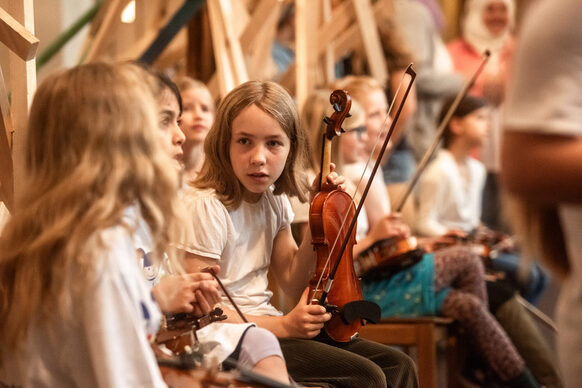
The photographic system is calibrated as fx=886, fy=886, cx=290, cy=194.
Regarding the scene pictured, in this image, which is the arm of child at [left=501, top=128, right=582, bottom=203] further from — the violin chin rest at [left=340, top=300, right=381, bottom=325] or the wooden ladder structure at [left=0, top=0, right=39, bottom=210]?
the wooden ladder structure at [left=0, top=0, right=39, bottom=210]

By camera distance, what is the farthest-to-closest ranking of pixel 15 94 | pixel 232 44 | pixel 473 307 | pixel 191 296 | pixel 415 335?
pixel 232 44 → pixel 473 307 → pixel 415 335 → pixel 15 94 → pixel 191 296

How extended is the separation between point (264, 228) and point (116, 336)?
2.96 feet

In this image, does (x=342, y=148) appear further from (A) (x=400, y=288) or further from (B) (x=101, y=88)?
(B) (x=101, y=88)

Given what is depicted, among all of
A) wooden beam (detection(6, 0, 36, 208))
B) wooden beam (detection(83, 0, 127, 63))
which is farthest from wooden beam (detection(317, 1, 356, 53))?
wooden beam (detection(6, 0, 36, 208))

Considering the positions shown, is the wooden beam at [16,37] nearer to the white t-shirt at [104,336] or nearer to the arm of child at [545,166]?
the white t-shirt at [104,336]

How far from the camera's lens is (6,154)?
6.48ft

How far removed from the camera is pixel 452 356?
306cm

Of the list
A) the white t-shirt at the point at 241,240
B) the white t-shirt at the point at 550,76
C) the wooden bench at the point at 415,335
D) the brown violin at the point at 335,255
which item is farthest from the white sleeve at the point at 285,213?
the white t-shirt at the point at 550,76

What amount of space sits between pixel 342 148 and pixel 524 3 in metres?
1.80

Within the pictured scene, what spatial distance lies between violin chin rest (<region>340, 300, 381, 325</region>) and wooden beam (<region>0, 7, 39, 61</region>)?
874 millimetres

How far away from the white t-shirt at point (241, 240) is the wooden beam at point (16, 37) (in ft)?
1.58

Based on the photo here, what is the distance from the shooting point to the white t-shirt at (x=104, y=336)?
1257mm

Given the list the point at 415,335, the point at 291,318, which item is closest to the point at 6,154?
the point at 291,318

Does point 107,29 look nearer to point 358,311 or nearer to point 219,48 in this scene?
point 219,48
